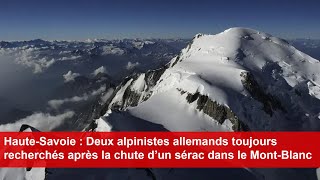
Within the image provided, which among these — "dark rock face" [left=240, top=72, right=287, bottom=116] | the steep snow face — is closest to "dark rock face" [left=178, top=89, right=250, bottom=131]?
the steep snow face

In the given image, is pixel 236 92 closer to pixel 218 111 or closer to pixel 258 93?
pixel 258 93

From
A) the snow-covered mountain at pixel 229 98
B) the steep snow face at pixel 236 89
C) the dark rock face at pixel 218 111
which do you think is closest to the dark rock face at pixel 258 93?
the steep snow face at pixel 236 89

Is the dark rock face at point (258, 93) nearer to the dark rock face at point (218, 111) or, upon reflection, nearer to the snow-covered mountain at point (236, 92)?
the snow-covered mountain at point (236, 92)

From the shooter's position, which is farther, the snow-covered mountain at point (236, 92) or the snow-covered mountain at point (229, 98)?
the snow-covered mountain at point (236, 92)

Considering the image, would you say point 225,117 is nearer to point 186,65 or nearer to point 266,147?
point 266,147

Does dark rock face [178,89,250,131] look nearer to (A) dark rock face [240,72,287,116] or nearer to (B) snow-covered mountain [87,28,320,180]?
(B) snow-covered mountain [87,28,320,180]

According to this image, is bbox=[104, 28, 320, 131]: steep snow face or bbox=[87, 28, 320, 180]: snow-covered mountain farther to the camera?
bbox=[104, 28, 320, 131]: steep snow face

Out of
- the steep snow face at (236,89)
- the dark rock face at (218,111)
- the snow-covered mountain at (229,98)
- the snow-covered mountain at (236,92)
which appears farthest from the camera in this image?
the steep snow face at (236,89)
